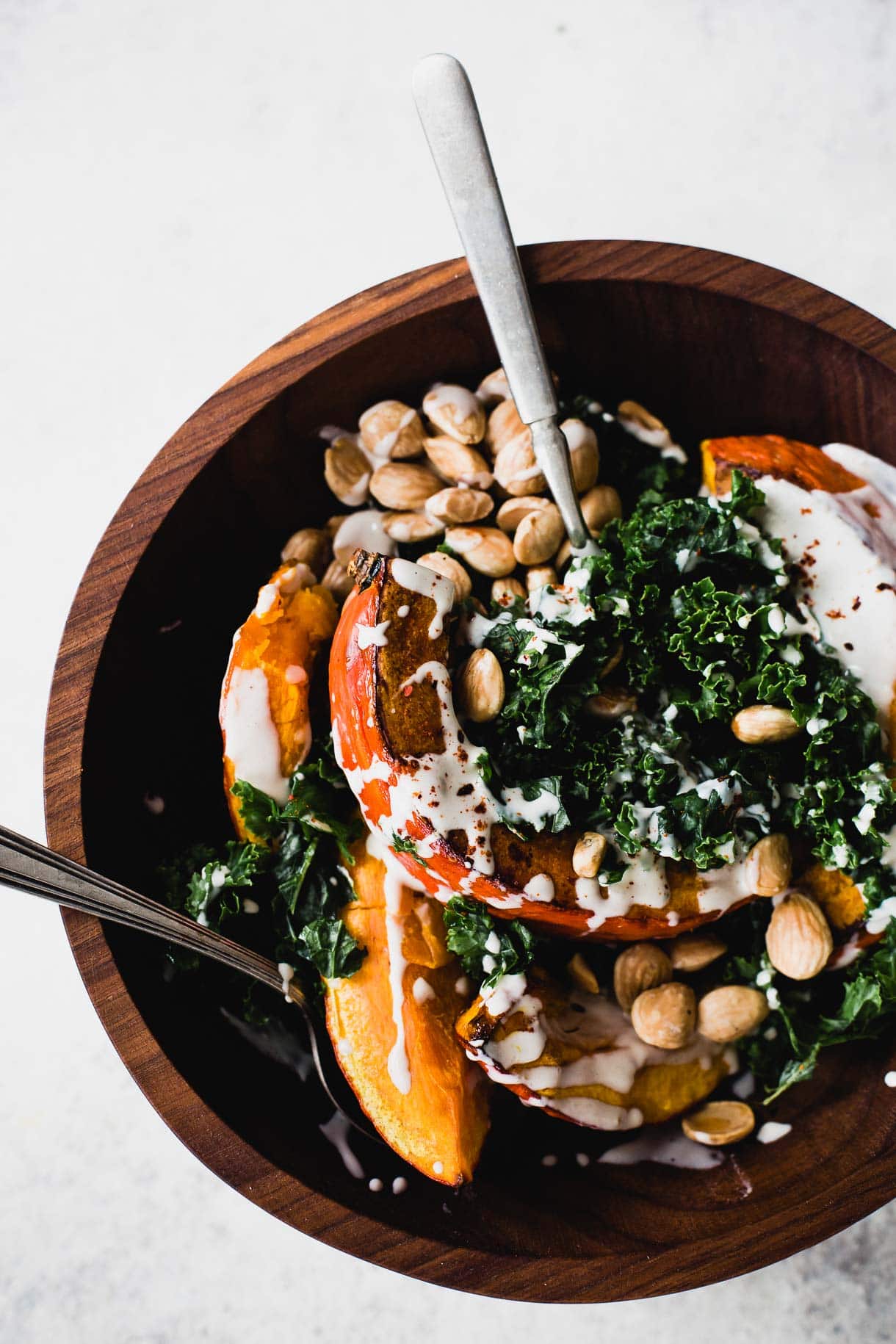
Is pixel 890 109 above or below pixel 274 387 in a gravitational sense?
above

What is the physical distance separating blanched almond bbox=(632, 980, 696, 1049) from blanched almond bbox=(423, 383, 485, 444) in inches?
37.8

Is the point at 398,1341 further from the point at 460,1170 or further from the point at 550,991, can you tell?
the point at 550,991

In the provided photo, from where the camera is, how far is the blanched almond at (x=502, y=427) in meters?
1.93

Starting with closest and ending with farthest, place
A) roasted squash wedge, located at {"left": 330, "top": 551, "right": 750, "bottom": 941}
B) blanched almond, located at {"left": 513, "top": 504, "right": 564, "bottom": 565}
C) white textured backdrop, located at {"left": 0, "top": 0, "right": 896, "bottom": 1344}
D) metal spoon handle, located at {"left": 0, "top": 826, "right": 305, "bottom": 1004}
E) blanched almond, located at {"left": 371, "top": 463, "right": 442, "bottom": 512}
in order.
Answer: metal spoon handle, located at {"left": 0, "top": 826, "right": 305, "bottom": 1004} < roasted squash wedge, located at {"left": 330, "top": 551, "right": 750, "bottom": 941} < blanched almond, located at {"left": 513, "top": 504, "right": 564, "bottom": 565} < blanched almond, located at {"left": 371, "top": 463, "right": 442, "bottom": 512} < white textured backdrop, located at {"left": 0, "top": 0, "right": 896, "bottom": 1344}

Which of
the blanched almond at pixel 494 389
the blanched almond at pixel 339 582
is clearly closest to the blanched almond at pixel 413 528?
the blanched almond at pixel 339 582

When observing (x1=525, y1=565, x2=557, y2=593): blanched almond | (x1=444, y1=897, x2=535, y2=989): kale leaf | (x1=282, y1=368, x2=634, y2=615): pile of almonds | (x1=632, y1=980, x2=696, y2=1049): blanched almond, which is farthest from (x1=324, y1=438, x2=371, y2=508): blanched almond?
(x1=632, y1=980, x2=696, y2=1049): blanched almond

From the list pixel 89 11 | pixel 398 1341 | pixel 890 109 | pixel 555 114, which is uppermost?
pixel 89 11

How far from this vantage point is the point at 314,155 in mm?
2404

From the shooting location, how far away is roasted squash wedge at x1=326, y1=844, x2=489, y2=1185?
1.70m

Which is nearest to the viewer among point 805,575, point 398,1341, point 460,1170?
point 460,1170

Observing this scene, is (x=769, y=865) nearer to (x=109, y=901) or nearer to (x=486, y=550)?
(x=486, y=550)

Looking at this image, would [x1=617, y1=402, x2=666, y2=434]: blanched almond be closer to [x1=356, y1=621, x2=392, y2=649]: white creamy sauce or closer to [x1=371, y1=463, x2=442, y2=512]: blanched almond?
[x1=371, y1=463, x2=442, y2=512]: blanched almond

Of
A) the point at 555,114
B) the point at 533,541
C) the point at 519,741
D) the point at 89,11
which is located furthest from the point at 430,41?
the point at 519,741

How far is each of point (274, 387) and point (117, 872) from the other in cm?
81
